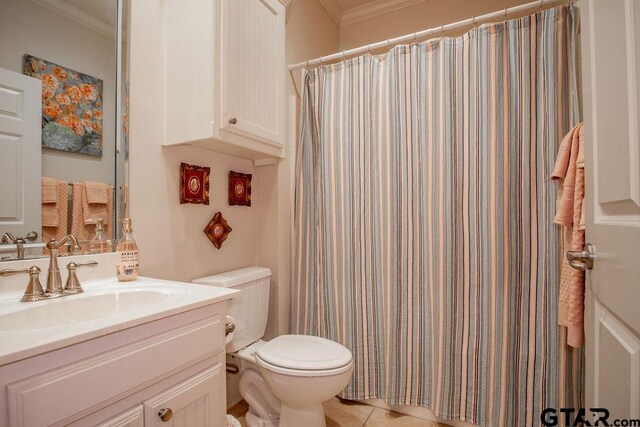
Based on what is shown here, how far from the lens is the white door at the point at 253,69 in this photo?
1.28 meters

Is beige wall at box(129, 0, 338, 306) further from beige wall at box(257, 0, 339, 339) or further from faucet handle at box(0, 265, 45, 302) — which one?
faucet handle at box(0, 265, 45, 302)

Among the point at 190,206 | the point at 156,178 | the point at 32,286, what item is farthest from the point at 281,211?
the point at 32,286

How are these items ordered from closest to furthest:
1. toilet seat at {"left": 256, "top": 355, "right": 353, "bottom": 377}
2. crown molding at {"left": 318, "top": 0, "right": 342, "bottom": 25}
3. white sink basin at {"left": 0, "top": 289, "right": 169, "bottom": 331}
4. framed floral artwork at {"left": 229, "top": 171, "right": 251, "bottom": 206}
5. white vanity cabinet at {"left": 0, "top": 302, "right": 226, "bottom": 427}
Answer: white vanity cabinet at {"left": 0, "top": 302, "right": 226, "bottom": 427}, white sink basin at {"left": 0, "top": 289, "right": 169, "bottom": 331}, toilet seat at {"left": 256, "top": 355, "right": 353, "bottom": 377}, framed floral artwork at {"left": 229, "top": 171, "right": 251, "bottom": 206}, crown molding at {"left": 318, "top": 0, "right": 342, "bottom": 25}

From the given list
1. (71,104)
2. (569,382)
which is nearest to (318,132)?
(71,104)

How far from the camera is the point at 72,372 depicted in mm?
618

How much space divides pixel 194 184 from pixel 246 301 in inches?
24.3

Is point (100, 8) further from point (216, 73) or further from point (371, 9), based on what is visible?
point (371, 9)

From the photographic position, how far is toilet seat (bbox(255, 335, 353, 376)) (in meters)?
1.24

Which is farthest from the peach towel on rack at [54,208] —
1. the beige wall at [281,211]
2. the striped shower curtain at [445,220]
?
the striped shower curtain at [445,220]

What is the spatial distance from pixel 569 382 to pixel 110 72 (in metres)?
2.22

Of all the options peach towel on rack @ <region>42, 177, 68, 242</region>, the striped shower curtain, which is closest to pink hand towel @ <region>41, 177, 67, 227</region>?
A: peach towel on rack @ <region>42, 177, 68, 242</region>

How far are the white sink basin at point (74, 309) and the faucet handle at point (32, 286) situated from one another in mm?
32

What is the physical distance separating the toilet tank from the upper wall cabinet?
62 cm

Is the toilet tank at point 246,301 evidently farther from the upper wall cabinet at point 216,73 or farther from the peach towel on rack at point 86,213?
the upper wall cabinet at point 216,73
